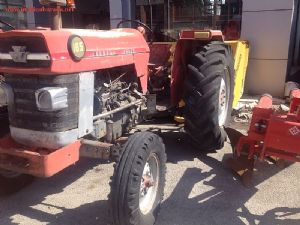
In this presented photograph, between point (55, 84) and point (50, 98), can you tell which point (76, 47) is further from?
point (50, 98)

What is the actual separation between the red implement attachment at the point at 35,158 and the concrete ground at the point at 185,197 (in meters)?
0.57

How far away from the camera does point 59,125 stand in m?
2.54

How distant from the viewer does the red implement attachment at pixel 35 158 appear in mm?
2455

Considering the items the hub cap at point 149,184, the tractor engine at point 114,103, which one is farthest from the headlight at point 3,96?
the hub cap at point 149,184

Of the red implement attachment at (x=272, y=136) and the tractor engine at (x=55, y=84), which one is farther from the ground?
the tractor engine at (x=55, y=84)

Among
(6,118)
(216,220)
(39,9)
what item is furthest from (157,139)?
(39,9)

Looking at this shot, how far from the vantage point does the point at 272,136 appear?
2.93m

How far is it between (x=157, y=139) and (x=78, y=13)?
10748 mm

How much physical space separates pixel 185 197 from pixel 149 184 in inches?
21.9

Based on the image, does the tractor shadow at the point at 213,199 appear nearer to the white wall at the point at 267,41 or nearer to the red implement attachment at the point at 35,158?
the red implement attachment at the point at 35,158

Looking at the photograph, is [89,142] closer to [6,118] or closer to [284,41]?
[6,118]

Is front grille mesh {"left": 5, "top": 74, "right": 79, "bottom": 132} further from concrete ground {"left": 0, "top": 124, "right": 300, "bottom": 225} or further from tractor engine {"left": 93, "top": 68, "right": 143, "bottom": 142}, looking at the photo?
concrete ground {"left": 0, "top": 124, "right": 300, "bottom": 225}

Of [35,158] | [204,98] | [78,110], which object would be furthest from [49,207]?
[204,98]

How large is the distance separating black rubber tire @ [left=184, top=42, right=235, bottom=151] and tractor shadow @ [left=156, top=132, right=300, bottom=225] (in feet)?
1.12
